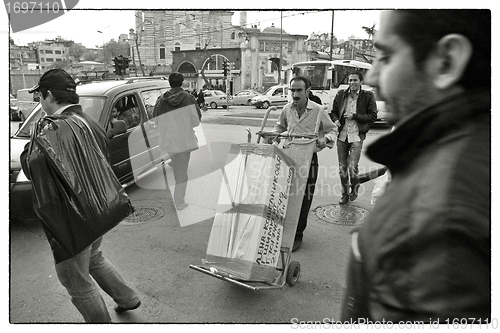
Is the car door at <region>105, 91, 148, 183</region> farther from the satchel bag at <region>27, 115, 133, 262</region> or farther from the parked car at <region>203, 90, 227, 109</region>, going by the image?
the parked car at <region>203, 90, 227, 109</region>

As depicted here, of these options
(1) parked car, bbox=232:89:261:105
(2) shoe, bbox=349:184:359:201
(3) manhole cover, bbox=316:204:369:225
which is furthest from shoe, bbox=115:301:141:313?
(1) parked car, bbox=232:89:261:105

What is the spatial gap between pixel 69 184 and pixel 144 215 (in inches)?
111

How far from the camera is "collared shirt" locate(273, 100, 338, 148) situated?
336 centimetres

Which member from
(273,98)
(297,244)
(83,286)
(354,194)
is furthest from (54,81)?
(273,98)

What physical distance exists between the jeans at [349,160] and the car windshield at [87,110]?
3.25 m

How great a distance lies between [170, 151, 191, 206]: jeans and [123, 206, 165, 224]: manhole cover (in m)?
0.29

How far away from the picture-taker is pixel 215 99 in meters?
21.1

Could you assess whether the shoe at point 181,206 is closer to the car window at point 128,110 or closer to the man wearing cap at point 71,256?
the car window at point 128,110

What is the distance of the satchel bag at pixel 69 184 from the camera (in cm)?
211

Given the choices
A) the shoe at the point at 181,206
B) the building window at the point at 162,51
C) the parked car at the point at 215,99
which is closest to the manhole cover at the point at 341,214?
the shoe at the point at 181,206

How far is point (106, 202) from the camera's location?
7.53 feet

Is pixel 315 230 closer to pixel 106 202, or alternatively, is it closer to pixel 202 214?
pixel 202 214

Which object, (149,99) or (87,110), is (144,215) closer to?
(87,110)

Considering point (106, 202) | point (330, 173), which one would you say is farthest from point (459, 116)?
point (330, 173)
